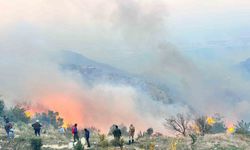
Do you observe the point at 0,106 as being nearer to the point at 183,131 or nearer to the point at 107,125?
the point at 183,131

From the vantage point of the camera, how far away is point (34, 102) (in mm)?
187750

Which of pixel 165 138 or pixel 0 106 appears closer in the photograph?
pixel 165 138

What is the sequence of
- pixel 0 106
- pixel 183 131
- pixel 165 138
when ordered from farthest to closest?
pixel 0 106
pixel 183 131
pixel 165 138

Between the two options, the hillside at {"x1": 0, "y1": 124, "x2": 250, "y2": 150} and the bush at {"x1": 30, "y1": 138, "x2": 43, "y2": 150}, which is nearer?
the bush at {"x1": 30, "y1": 138, "x2": 43, "y2": 150}

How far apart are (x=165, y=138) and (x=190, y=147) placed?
5025 mm

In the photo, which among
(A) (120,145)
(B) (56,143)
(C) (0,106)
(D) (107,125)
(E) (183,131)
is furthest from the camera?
(D) (107,125)

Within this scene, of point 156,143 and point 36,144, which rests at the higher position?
point 36,144

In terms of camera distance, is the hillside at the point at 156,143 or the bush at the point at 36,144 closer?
the bush at the point at 36,144

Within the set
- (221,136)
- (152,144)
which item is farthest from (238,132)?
(152,144)

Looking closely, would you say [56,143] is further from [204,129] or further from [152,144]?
[204,129]

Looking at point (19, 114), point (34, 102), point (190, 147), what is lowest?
point (190, 147)

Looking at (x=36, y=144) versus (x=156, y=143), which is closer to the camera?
(x=36, y=144)

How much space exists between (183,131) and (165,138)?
6694 millimetres

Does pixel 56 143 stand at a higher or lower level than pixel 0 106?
lower
